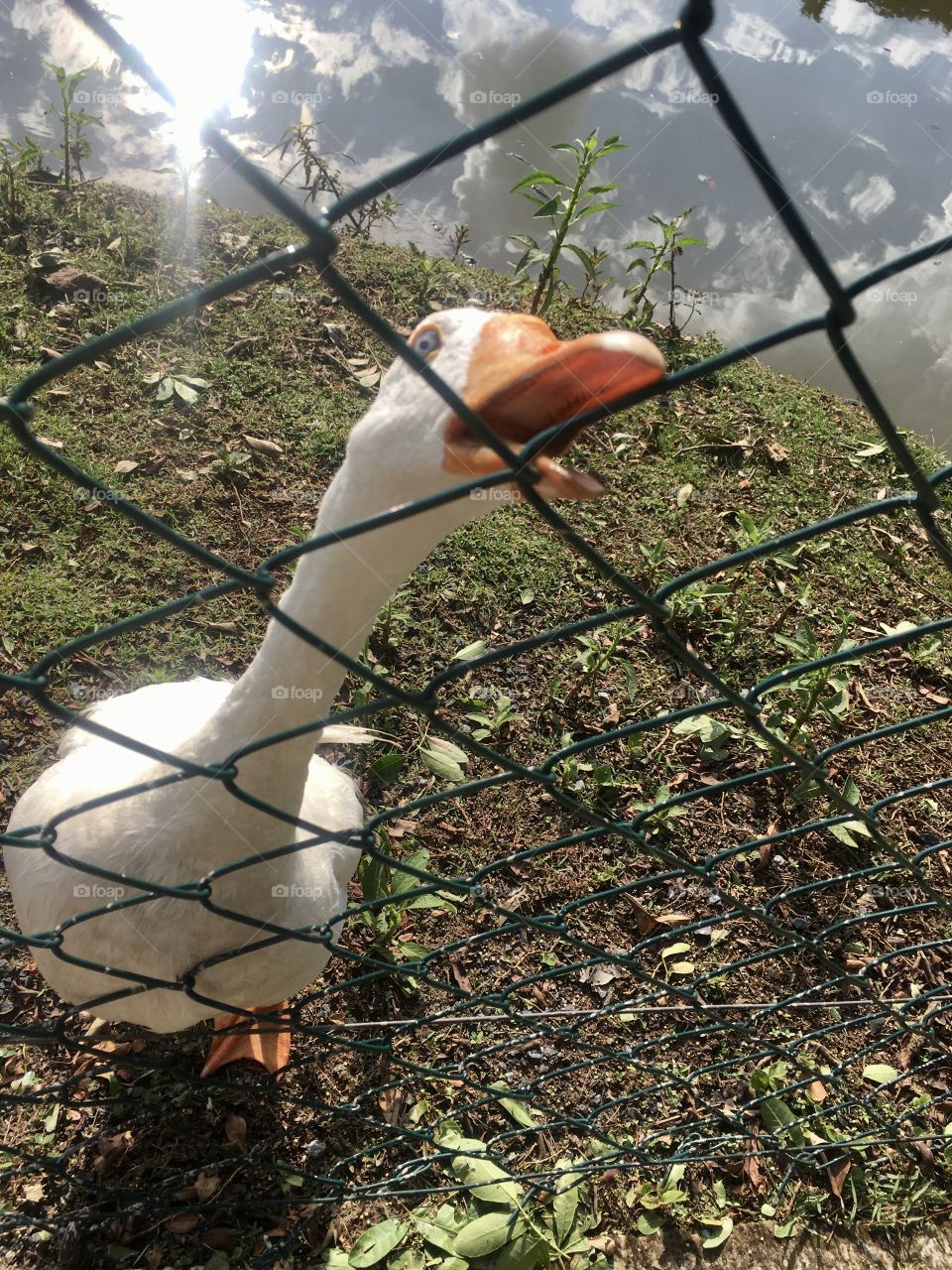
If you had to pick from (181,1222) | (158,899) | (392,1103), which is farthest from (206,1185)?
(158,899)

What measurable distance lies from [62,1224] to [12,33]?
25.7 ft

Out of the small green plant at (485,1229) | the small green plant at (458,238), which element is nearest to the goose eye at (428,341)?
the small green plant at (485,1229)

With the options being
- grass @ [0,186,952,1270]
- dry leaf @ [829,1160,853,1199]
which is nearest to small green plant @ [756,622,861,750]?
grass @ [0,186,952,1270]

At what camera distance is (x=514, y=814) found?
3410 millimetres

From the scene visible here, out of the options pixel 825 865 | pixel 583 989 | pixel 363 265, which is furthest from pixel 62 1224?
pixel 363 265

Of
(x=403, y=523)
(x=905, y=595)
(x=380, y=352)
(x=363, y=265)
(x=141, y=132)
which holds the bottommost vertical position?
(x=905, y=595)

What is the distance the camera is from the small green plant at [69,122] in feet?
15.5

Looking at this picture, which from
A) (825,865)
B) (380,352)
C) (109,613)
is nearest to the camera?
(825,865)

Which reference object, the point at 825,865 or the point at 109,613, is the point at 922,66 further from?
the point at 109,613

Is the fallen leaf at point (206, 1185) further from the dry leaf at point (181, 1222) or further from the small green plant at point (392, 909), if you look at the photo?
the small green plant at point (392, 909)

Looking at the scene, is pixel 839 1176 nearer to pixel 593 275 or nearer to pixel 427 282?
pixel 593 275

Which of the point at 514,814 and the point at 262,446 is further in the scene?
the point at 262,446

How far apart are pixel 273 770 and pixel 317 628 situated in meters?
0.36

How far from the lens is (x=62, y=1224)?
90.7 inches
